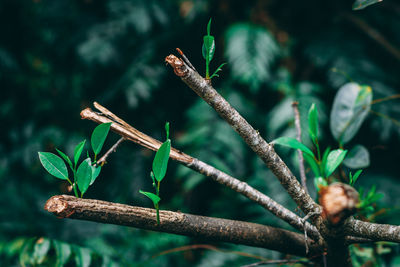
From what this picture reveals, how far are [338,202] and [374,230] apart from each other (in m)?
0.05

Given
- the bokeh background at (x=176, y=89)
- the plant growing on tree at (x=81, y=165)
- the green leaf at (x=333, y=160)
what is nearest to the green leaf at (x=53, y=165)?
the plant growing on tree at (x=81, y=165)

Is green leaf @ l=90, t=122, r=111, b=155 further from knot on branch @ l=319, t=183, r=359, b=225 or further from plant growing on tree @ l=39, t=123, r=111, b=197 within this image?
knot on branch @ l=319, t=183, r=359, b=225

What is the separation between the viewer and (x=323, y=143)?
0.93m

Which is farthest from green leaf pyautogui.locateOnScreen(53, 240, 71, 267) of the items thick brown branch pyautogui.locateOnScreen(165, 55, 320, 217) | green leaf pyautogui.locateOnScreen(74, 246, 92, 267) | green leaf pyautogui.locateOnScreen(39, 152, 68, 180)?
thick brown branch pyautogui.locateOnScreen(165, 55, 320, 217)

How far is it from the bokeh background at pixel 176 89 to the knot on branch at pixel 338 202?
59cm

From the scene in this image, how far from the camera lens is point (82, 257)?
0.48 meters

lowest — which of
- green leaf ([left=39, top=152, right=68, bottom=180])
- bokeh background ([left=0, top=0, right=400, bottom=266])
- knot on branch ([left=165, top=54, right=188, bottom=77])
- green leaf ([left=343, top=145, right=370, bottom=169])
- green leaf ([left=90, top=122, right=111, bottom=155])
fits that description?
green leaf ([left=39, top=152, right=68, bottom=180])

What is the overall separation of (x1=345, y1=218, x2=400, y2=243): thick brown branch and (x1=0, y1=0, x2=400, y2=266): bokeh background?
564mm

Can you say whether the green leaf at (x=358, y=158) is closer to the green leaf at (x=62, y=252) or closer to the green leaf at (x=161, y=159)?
the green leaf at (x=161, y=159)

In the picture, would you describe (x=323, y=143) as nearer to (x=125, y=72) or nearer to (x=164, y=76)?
(x=164, y=76)

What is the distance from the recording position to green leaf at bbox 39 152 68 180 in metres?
0.26

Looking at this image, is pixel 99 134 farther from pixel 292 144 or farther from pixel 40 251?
pixel 40 251

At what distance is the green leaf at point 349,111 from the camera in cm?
38

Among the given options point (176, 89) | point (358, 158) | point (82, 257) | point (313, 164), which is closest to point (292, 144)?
point (313, 164)
